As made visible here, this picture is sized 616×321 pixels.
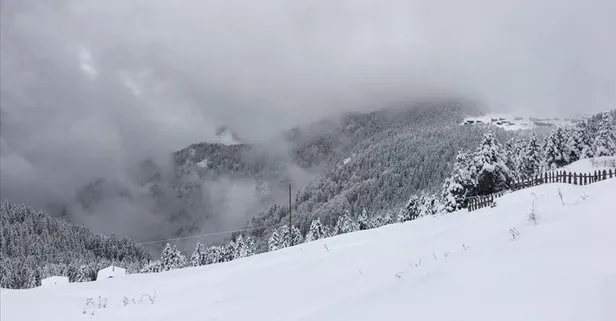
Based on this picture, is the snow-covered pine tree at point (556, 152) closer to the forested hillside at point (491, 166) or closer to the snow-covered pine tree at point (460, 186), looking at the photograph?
the forested hillside at point (491, 166)

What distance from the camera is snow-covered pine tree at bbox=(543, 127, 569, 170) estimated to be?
65.2 meters

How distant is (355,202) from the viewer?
622 feet

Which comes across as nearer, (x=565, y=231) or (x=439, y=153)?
(x=565, y=231)

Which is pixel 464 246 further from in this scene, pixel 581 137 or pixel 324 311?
pixel 581 137

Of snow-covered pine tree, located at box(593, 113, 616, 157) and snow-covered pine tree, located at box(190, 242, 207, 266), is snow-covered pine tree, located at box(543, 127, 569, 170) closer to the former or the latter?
snow-covered pine tree, located at box(593, 113, 616, 157)

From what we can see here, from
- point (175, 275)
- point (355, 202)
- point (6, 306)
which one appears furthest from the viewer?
point (355, 202)

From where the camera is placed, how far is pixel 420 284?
6.30 meters

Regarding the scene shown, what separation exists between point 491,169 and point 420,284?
105ft

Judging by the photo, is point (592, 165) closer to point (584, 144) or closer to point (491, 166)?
point (491, 166)

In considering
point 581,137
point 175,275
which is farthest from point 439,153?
point 175,275

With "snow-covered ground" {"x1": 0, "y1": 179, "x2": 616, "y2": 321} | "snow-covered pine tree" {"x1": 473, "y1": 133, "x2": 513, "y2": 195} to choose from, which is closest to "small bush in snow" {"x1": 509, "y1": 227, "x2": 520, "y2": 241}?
"snow-covered ground" {"x1": 0, "y1": 179, "x2": 616, "y2": 321}

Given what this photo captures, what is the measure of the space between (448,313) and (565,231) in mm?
2754

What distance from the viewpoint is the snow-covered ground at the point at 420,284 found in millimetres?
4781

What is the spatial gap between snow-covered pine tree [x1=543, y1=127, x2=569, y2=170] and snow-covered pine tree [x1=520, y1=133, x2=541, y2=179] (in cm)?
173
